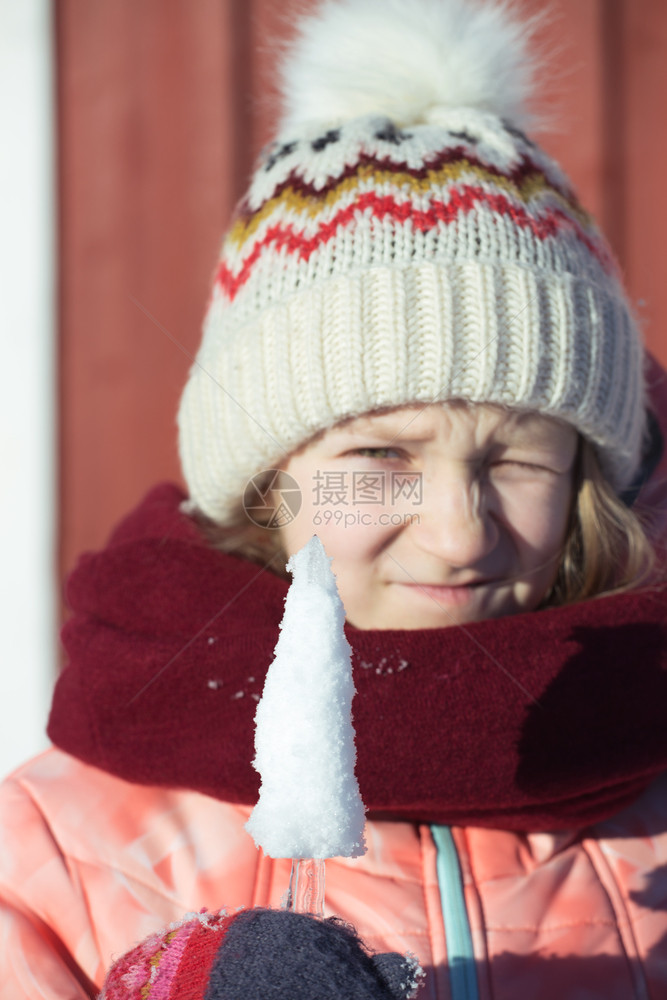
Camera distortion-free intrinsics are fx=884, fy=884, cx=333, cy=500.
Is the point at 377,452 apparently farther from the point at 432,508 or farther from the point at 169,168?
the point at 169,168

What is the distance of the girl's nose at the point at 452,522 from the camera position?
809 millimetres

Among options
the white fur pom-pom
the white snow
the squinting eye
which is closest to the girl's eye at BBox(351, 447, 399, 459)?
the squinting eye

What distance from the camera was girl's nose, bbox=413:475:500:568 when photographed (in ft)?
2.65

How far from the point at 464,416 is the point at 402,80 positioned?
48 cm

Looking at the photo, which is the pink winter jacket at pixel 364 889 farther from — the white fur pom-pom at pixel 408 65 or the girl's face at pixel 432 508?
the white fur pom-pom at pixel 408 65

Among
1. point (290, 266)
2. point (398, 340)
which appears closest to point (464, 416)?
point (398, 340)

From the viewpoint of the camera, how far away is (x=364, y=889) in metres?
0.85

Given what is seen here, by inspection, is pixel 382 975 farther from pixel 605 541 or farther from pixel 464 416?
pixel 605 541

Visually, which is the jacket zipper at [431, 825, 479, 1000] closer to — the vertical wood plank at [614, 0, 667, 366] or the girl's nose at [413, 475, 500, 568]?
the girl's nose at [413, 475, 500, 568]

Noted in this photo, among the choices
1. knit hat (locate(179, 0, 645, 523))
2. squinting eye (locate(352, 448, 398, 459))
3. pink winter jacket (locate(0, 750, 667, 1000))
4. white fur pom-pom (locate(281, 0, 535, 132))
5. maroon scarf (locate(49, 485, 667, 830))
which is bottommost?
pink winter jacket (locate(0, 750, 667, 1000))

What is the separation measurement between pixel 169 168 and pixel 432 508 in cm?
134

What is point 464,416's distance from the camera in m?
0.87

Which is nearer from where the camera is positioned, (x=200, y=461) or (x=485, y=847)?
(x=485, y=847)

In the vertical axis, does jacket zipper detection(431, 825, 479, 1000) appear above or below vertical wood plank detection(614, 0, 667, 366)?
below
